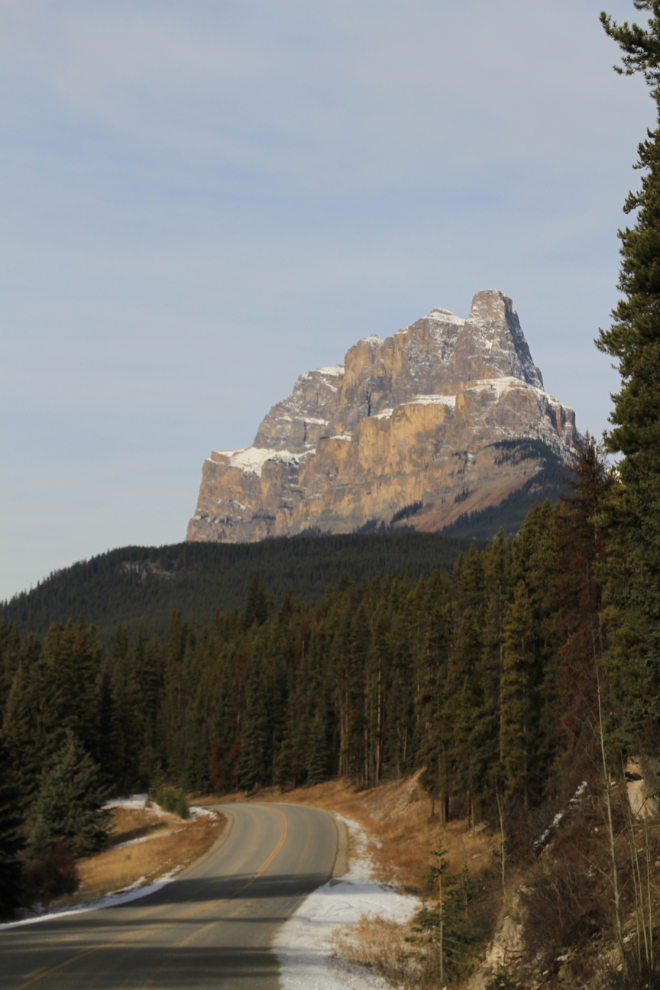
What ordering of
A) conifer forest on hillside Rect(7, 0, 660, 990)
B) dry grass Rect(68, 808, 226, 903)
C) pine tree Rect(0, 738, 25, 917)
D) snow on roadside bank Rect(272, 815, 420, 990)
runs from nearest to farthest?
1. conifer forest on hillside Rect(7, 0, 660, 990)
2. snow on roadside bank Rect(272, 815, 420, 990)
3. pine tree Rect(0, 738, 25, 917)
4. dry grass Rect(68, 808, 226, 903)

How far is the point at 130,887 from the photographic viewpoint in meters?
30.9

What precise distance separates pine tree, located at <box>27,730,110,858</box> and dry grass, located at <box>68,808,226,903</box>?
1.08m

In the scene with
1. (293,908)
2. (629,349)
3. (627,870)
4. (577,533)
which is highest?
(629,349)

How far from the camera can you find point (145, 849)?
4175 centimetres

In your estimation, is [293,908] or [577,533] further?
[577,533]

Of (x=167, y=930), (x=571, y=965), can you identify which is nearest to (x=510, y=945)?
(x=571, y=965)

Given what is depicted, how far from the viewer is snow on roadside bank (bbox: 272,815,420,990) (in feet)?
51.6

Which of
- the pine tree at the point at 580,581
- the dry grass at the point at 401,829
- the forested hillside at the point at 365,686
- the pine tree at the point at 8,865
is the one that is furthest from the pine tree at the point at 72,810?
the pine tree at the point at 580,581

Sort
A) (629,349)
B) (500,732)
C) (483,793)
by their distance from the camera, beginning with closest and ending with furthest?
(629,349), (500,732), (483,793)

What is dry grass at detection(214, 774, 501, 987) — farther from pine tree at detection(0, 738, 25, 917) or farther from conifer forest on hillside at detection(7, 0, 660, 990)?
pine tree at detection(0, 738, 25, 917)

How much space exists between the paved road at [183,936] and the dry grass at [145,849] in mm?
2276

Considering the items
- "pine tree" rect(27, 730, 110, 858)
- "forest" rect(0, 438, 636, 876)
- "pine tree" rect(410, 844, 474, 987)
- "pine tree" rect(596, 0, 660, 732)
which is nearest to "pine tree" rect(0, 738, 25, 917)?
"forest" rect(0, 438, 636, 876)

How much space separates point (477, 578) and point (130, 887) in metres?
27.9

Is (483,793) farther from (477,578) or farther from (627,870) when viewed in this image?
(627,870)
